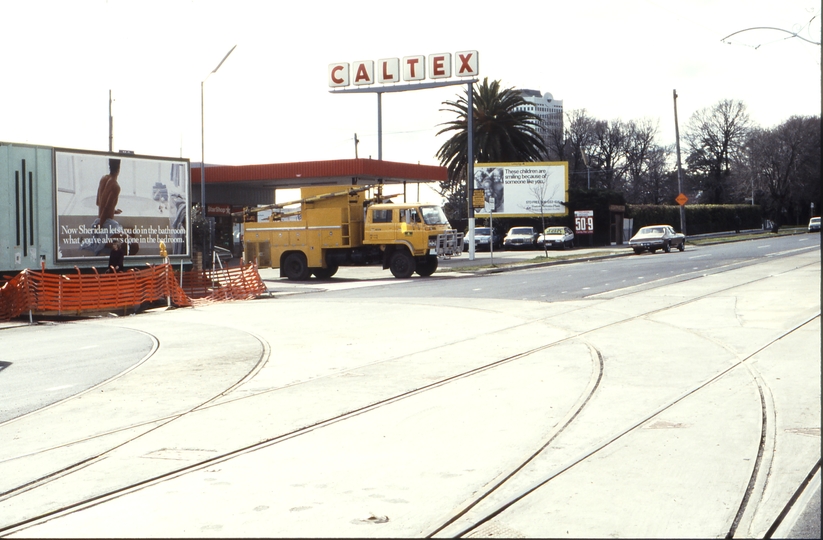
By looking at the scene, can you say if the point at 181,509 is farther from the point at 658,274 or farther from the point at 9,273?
the point at 658,274

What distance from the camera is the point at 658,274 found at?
2823 cm

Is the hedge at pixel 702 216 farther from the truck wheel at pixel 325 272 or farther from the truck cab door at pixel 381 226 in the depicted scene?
the truck cab door at pixel 381 226

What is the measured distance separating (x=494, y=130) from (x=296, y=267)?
33.5 m

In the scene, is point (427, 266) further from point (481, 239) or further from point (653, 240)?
point (481, 239)

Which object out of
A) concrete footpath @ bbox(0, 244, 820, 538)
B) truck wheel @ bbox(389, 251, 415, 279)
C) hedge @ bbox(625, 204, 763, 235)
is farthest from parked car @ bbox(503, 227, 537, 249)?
concrete footpath @ bbox(0, 244, 820, 538)

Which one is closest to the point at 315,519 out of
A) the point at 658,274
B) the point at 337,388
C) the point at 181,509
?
the point at 181,509

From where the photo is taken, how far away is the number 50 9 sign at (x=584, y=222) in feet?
203

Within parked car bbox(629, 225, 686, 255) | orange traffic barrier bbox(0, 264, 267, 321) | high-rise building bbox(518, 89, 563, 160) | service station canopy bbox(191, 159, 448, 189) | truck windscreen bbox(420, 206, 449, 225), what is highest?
high-rise building bbox(518, 89, 563, 160)

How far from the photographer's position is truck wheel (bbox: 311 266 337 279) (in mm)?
34500

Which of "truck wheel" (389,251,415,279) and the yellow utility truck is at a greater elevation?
the yellow utility truck

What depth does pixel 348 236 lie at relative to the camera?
33.7m

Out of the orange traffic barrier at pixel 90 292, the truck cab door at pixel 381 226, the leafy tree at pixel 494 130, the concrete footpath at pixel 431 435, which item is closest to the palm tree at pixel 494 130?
the leafy tree at pixel 494 130

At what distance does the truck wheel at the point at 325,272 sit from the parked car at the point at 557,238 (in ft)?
82.3

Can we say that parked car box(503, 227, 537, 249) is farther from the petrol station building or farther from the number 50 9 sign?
the petrol station building
